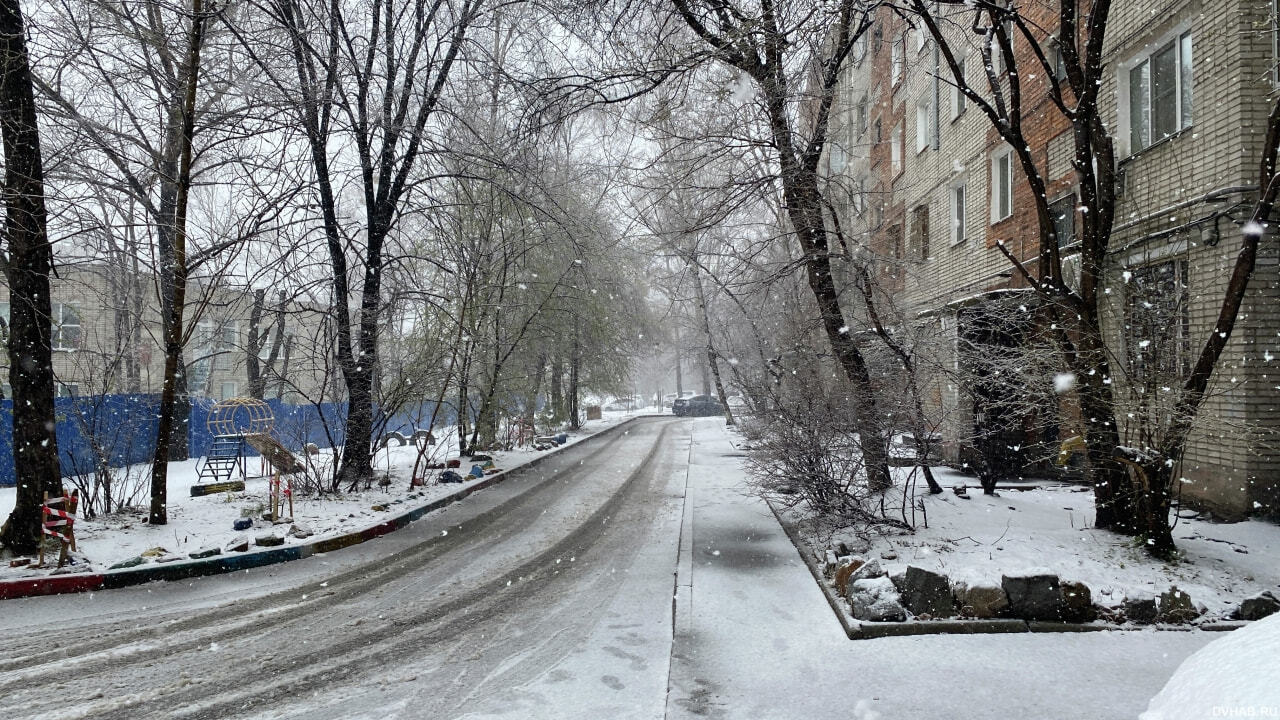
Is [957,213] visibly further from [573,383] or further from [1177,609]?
[573,383]

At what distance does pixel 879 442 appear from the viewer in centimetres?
764

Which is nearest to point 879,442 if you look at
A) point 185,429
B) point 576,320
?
point 576,320

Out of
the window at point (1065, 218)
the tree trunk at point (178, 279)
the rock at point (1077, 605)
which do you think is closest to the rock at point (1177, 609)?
the rock at point (1077, 605)

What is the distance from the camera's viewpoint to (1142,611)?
16.6ft

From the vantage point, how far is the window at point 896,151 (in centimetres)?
2053

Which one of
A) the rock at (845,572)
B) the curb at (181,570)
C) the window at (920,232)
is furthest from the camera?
the window at (920,232)

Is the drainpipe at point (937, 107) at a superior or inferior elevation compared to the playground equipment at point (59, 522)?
superior

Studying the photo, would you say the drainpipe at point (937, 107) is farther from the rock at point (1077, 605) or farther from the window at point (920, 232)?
the rock at point (1077, 605)

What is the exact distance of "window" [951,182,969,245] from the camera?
1642 cm

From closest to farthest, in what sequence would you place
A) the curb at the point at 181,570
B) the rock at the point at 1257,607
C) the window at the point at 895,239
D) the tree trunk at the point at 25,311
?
1. the rock at the point at 1257,607
2. the curb at the point at 181,570
3. the tree trunk at the point at 25,311
4. the window at the point at 895,239

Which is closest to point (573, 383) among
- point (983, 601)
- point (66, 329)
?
point (66, 329)

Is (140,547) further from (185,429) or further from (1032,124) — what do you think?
(1032,124)

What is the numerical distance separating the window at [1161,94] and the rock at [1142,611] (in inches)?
279

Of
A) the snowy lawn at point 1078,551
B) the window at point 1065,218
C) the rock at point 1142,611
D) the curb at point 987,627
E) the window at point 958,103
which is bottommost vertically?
the curb at point 987,627
